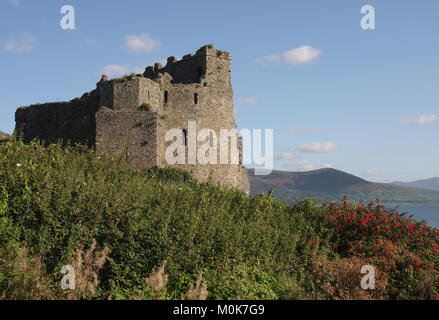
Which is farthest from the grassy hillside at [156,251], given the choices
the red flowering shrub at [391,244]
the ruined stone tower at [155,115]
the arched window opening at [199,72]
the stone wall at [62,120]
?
the arched window opening at [199,72]

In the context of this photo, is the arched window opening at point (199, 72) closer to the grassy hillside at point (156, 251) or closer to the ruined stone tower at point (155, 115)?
the ruined stone tower at point (155, 115)

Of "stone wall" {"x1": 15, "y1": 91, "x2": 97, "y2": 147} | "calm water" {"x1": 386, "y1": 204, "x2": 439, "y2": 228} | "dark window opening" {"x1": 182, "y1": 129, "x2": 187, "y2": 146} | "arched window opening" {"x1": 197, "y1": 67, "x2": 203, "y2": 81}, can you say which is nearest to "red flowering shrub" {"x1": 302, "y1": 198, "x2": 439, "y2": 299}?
"calm water" {"x1": 386, "y1": 204, "x2": 439, "y2": 228}

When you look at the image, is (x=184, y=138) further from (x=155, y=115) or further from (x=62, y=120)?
(x=62, y=120)

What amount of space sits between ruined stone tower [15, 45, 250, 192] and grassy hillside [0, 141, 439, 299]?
10.2 m

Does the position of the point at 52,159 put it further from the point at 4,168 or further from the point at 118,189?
the point at 118,189

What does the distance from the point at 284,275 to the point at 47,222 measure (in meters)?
4.40

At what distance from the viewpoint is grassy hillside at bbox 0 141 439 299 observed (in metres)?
6.13

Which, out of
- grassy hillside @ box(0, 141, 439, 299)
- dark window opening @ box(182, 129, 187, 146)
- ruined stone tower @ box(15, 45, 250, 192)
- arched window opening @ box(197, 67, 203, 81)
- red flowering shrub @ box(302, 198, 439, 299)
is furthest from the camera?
arched window opening @ box(197, 67, 203, 81)

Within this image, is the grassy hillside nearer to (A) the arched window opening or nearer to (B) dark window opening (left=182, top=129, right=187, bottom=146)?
(B) dark window opening (left=182, top=129, right=187, bottom=146)

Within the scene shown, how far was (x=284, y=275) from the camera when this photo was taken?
702 cm

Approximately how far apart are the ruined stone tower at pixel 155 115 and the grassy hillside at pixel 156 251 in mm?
10155

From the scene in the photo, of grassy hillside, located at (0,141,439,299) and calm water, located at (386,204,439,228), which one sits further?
calm water, located at (386,204,439,228)
